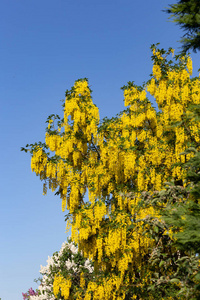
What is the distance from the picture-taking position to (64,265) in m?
21.7

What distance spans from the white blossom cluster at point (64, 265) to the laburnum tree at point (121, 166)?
282 centimetres

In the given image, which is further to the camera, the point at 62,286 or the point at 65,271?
the point at 65,271

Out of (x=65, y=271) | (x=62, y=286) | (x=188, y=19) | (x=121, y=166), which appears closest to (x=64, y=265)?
(x=65, y=271)

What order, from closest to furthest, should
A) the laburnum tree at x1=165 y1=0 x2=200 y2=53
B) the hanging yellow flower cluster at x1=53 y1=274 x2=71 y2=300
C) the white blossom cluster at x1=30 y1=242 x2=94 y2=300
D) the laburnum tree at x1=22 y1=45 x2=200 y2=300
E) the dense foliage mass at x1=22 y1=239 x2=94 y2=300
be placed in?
the laburnum tree at x1=165 y1=0 x2=200 y2=53, the laburnum tree at x1=22 y1=45 x2=200 y2=300, the hanging yellow flower cluster at x1=53 y1=274 x2=71 y2=300, the dense foliage mass at x1=22 y1=239 x2=94 y2=300, the white blossom cluster at x1=30 y1=242 x2=94 y2=300

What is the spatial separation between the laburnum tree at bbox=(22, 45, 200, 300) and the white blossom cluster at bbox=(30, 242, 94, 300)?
2.82m

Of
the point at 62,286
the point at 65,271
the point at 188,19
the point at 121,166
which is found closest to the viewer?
the point at 188,19

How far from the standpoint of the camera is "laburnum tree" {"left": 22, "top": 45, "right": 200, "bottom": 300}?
45.5 feet

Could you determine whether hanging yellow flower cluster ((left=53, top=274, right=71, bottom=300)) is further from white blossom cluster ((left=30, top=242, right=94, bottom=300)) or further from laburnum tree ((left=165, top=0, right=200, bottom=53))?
laburnum tree ((left=165, top=0, right=200, bottom=53))

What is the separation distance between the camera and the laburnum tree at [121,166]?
45.5 ft

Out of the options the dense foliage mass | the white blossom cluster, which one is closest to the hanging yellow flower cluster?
the dense foliage mass

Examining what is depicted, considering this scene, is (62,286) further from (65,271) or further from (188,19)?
(188,19)

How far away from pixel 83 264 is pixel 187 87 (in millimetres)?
12426

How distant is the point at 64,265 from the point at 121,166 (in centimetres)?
926

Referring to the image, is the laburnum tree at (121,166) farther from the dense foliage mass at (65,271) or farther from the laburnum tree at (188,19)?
the laburnum tree at (188,19)
